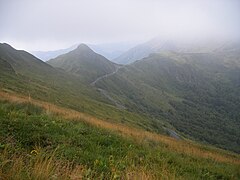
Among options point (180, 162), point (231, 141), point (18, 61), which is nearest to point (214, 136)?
point (231, 141)

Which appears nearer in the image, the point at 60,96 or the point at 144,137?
the point at 144,137

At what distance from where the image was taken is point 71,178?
16.7ft

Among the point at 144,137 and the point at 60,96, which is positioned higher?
the point at 144,137

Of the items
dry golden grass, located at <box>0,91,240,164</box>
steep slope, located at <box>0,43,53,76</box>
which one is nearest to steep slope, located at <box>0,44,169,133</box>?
steep slope, located at <box>0,43,53,76</box>

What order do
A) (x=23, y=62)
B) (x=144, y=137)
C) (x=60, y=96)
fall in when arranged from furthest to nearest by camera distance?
(x=23, y=62)
(x=60, y=96)
(x=144, y=137)

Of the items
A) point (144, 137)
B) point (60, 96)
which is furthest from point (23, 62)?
point (144, 137)

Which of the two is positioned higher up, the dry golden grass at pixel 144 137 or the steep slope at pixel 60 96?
the dry golden grass at pixel 144 137

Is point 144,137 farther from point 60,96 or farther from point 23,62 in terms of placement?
point 23,62

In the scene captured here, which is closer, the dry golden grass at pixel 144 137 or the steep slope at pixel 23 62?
the dry golden grass at pixel 144 137

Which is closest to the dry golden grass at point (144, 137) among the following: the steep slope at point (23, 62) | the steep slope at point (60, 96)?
the steep slope at point (60, 96)

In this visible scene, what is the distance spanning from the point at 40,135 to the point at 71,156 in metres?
1.79

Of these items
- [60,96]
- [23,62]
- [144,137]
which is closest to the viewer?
[144,137]

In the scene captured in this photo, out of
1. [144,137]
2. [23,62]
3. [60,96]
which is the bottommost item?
[60,96]

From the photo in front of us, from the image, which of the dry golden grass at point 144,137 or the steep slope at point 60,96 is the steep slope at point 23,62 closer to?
the steep slope at point 60,96
